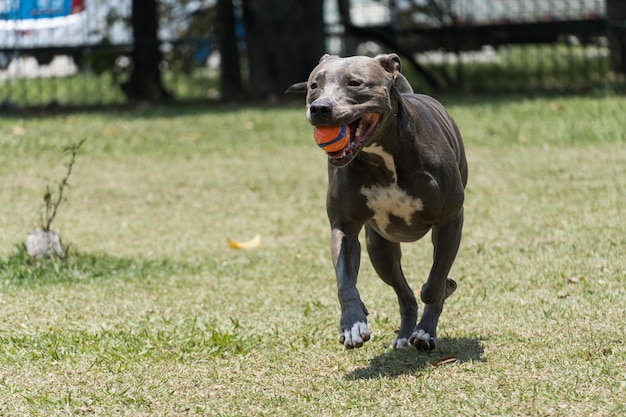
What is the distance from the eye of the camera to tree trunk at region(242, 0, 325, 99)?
16.8 metres

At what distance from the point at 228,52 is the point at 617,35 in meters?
6.25

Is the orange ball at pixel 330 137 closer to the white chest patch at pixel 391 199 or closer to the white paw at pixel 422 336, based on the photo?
the white chest patch at pixel 391 199

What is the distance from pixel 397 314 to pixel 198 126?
8.18 metres

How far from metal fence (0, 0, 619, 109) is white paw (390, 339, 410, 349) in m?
12.2

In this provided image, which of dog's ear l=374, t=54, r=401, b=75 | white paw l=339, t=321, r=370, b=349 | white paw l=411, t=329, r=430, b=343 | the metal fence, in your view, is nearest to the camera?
white paw l=339, t=321, r=370, b=349

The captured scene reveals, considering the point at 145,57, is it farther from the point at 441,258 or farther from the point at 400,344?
the point at 441,258

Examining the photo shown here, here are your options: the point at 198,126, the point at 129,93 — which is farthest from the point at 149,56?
the point at 198,126

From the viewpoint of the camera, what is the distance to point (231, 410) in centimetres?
493

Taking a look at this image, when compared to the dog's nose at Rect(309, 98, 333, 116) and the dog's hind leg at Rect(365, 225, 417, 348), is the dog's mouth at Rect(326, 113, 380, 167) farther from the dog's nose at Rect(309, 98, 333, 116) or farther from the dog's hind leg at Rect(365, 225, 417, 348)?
the dog's hind leg at Rect(365, 225, 417, 348)

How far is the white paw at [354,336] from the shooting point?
16.5 ft

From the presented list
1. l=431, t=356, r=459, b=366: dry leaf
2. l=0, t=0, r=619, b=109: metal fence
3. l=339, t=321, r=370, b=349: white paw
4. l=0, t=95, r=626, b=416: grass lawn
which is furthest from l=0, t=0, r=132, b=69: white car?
l=339, t=321, r=370, b=349: white paw

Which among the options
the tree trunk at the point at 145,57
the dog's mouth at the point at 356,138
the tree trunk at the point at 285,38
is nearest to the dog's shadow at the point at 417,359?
the dog's mouth at the point at 356,138

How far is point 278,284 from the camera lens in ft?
25.4

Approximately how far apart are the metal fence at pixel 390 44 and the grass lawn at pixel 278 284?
3.49m
